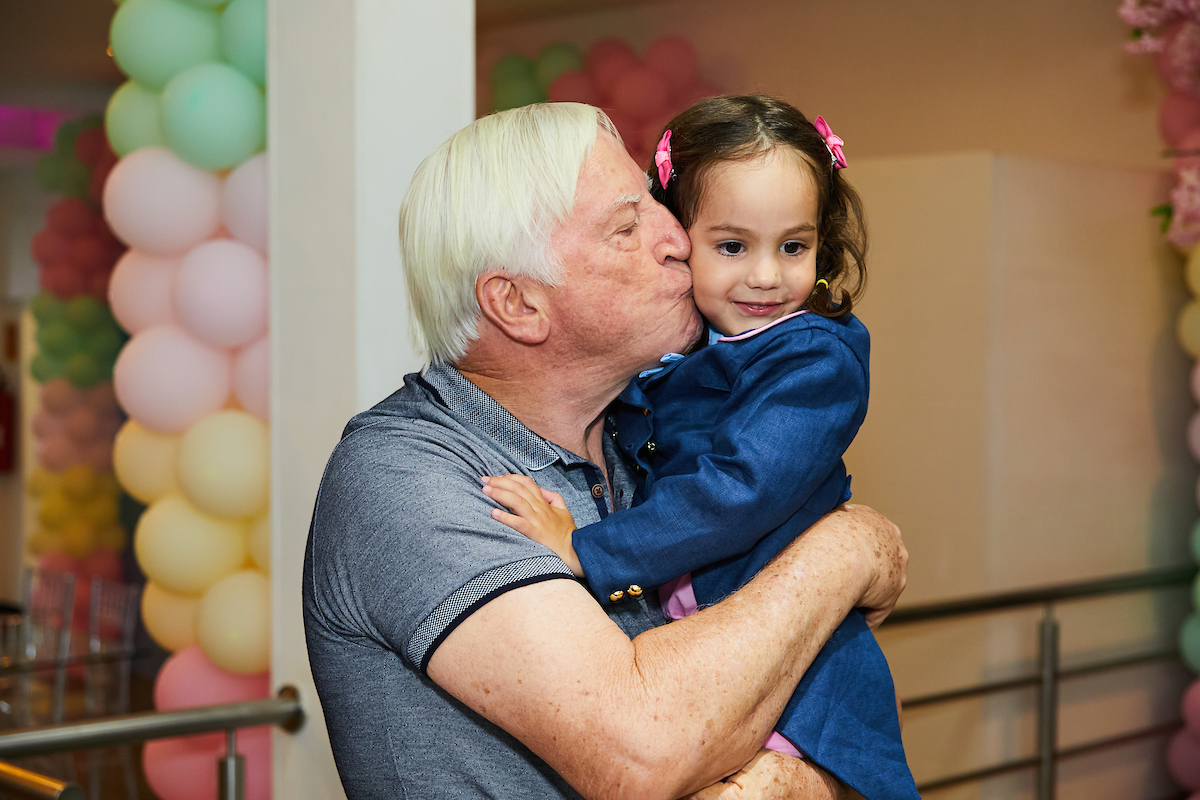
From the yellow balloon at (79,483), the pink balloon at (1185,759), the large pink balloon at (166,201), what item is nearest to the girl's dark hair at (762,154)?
the large pink balloon at (166,201)

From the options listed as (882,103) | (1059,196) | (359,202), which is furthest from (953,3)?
(359,202)

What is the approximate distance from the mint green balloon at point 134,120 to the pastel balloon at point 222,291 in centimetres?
28

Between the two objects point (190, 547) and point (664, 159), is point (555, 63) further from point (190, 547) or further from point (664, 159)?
point (664, 159)

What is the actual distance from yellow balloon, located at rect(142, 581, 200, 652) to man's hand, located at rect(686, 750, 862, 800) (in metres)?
1.50

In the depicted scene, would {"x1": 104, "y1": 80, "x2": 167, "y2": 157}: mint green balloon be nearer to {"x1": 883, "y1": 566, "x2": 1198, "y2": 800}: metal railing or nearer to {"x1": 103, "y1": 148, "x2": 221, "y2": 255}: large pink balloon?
{"x1": 103, "y1": 148, "x2": 221, "y2": 255}: large pink balloon

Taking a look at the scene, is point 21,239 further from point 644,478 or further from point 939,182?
point 939,182

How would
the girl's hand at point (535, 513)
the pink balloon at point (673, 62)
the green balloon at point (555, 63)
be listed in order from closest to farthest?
the girl's hand at point (535, 513) < the pink balloon at point (673, 62) < the green balloon at point (555, 63)

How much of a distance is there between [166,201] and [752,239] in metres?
1.38

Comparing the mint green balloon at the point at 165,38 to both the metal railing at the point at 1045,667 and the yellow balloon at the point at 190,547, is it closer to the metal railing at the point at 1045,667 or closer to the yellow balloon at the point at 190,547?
the yellow balloon at the point at 190,547

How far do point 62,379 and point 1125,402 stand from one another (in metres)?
3.43

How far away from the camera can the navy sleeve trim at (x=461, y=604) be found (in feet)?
3.28

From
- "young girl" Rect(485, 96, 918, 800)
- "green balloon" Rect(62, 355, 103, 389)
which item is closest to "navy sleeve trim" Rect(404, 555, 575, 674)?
"young girl" Rect(485, 96, 918, 800)

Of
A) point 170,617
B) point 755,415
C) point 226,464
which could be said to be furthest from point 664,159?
point 170,617

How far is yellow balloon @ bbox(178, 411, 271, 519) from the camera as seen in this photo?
2229 millimetres
